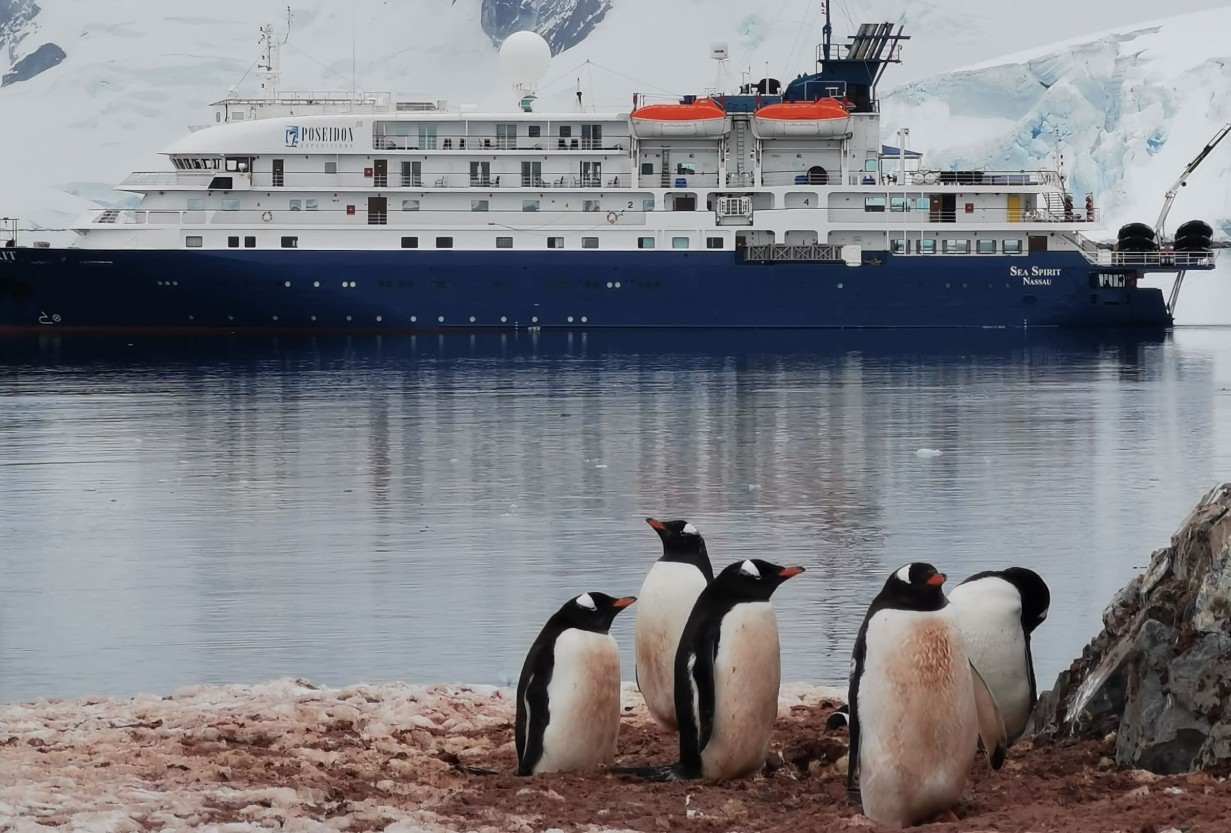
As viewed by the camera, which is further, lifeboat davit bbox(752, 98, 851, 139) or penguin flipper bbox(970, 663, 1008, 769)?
lifeboat davit bbox(752, 98, 851, 139)

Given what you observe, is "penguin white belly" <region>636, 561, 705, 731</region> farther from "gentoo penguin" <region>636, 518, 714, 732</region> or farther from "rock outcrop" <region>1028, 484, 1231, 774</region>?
"rock outcrop" <region>1028, 484, 1231, 774</region>

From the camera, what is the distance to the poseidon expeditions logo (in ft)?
146

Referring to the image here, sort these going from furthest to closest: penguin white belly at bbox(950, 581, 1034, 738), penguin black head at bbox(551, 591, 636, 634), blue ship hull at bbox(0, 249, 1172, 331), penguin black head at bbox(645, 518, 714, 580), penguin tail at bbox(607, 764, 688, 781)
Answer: blue ship hull at bbox(0, 249, 1172, 331), penguin black head at bbox(645, 518, 714, 580), penguin white belly at bbox(950, 581, 1034, 738), penguin black head at bbox(551, 591, 636, 634), penguin tail at bbox(607, 764, 688, 781)

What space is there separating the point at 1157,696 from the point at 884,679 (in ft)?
2.77

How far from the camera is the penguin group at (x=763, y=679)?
4957 millimetres

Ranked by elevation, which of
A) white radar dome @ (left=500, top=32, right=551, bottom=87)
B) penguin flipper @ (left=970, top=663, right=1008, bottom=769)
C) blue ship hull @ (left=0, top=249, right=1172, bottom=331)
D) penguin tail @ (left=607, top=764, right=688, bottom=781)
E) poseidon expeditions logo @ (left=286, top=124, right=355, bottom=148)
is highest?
white radar dome @ (left=500, top=32, right=551, bottom=87)

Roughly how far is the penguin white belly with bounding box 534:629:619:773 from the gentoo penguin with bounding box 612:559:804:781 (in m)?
0.27

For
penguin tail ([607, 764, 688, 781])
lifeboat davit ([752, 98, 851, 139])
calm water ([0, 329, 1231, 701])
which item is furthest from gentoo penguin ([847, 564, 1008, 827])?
lifeboat davit ([752, 98, 851, 139])

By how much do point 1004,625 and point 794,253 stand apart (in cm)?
3976

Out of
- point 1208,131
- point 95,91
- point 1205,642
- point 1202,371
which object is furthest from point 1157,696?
point 95,91

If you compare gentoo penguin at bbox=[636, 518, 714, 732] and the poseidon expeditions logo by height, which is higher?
the poseidon expeditions logo

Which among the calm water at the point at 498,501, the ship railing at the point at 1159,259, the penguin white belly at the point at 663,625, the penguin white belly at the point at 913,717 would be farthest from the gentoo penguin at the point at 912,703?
the ship railing at the point at 1159,259

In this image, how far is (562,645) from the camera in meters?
5.70

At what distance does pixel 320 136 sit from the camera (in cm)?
4469
